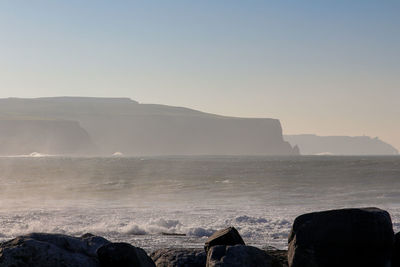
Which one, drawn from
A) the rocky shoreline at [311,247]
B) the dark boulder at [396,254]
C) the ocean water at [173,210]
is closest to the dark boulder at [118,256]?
the rocky shoreline at [311,247]

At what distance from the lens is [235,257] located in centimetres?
956

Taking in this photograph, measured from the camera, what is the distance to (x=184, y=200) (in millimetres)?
37906

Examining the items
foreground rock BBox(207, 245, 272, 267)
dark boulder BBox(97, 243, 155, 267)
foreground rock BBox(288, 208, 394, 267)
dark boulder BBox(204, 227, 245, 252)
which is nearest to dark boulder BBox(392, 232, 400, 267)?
foreground rock BBox(288, 208, 394, 267)

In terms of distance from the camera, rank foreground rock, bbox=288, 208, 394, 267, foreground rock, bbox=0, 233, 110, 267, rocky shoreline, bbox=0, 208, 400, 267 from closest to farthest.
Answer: foreground rock, bbox=0, 233, 110, 267
rocky shoreline, bbox=0, 208, 400, 267
foreground rock, bbox=288, 208, 394, 267

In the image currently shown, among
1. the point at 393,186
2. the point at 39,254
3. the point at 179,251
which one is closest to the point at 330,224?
the point at 179,251

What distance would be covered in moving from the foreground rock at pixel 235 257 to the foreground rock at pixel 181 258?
49cm

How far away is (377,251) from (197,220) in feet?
54.7

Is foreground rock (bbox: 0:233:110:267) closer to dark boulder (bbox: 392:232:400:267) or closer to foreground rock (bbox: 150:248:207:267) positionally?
foreground rock (bbox: 150:248:207:267)

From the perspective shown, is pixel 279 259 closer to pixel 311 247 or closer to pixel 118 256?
pixel 311 247

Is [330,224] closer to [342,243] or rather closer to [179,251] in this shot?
[342,243]

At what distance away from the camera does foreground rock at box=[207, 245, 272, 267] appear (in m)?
9.51

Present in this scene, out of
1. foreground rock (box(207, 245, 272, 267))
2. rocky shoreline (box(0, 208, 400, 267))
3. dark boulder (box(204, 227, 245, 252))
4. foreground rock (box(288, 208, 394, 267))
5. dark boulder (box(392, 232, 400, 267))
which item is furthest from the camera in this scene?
dark boulder (box(204, 227, 245, 252))

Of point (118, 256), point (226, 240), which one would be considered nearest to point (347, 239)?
point (226, 240)

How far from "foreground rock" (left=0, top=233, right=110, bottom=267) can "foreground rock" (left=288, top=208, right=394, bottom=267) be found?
309 cm
